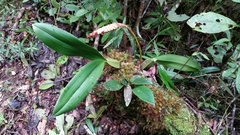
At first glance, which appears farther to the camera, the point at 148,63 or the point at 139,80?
the point at 148,63

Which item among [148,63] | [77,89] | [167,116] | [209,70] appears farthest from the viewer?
[209,70]

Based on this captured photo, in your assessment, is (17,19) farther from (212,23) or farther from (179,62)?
(212,23)

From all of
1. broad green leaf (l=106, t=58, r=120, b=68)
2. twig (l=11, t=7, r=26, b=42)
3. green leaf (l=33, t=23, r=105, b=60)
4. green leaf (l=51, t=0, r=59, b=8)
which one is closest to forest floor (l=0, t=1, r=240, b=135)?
twig (l=11, t=7, r=26, b=42)

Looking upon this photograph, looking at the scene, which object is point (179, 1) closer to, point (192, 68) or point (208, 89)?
point (192, 68)

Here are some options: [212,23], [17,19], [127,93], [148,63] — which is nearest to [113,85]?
[127,93]

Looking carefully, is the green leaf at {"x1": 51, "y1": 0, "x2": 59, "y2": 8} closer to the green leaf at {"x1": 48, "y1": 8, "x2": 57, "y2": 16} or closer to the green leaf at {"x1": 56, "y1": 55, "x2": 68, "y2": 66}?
the green leaf at {"x1": 48, "y1": 8, "x2": 57, "y2": 16}

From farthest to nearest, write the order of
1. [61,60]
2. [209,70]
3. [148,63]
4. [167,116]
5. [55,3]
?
[55,3] → [61,60] → [209,70] → [148,63] → [167,116]

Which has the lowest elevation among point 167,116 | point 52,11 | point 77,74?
point 167,116
